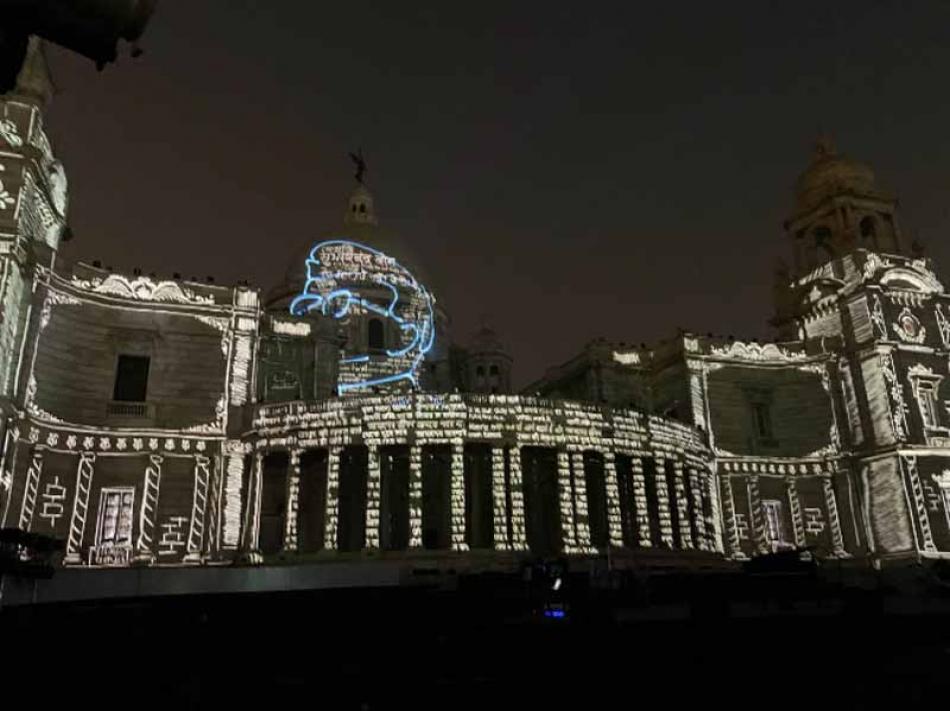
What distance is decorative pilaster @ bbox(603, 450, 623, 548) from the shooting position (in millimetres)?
37625

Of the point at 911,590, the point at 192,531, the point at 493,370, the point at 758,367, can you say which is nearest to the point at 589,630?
the point at 911,590

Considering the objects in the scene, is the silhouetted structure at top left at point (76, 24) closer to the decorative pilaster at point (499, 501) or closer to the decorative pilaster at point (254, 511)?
the decorative pilaster at point (499, 501)

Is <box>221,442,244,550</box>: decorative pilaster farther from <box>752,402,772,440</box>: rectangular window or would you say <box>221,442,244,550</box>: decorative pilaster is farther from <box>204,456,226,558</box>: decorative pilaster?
<box>752,402,772,440</box>: rectangular window

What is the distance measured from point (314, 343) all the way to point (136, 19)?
137 ft

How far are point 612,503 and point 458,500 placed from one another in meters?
8.23

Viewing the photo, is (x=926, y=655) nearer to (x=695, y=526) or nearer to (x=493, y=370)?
(x=695, y=526)

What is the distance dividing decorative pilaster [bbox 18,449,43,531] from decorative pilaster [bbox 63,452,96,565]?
167 centimetres

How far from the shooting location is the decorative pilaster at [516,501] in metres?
35.9

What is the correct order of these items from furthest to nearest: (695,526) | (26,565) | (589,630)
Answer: (695,526) < (26,565) < (589,630)

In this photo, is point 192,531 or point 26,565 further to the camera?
point 192,531

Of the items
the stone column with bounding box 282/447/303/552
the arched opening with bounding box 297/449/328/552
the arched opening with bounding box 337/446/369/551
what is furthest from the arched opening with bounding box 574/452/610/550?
the stone column with bounding box 282/447/303/552

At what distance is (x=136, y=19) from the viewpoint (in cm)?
390

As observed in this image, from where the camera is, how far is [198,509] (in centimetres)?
3788

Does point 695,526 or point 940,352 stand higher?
point 940,352
